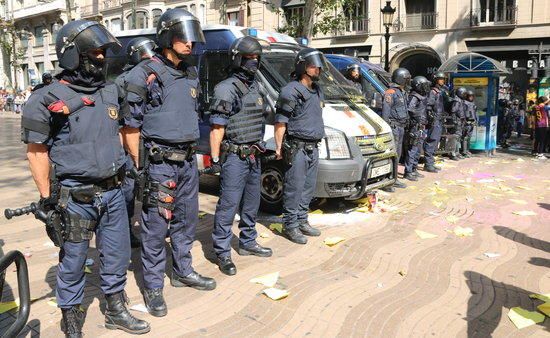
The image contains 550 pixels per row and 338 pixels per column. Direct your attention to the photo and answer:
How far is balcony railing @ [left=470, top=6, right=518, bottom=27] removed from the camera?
22.3 metres

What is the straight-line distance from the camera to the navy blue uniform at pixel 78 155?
10.3 ft

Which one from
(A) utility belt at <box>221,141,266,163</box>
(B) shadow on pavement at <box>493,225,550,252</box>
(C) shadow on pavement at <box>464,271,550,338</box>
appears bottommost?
(B) shadow on pavement at <box>493,225,550,252</box>

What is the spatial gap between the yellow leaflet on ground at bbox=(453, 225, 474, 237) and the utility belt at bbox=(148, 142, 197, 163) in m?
3.69

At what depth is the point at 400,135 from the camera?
9211mm

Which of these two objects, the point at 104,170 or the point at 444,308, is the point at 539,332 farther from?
the point at 104,170

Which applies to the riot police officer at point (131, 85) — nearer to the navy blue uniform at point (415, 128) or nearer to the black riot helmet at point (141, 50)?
the black riot helmet at point (141, 50)

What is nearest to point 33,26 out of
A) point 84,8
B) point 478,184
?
point 84,8

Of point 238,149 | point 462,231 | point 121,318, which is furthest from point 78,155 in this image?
point 462,231

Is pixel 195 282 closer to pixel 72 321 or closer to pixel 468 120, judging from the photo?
pixel 72 321

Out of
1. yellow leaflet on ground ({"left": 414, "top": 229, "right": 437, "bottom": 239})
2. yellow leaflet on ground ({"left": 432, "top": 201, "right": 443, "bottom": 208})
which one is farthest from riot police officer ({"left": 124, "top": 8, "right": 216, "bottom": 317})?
yellow leaflet on ground ({"left": 432, "top": 201, "right": 443, "bottom": 208})

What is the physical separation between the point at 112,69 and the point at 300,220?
4.75m

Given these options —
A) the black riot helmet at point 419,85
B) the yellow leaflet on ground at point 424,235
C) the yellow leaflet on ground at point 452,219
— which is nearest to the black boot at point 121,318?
the yellow leaflet on ground at point 424,235

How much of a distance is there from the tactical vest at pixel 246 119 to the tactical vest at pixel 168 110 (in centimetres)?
82

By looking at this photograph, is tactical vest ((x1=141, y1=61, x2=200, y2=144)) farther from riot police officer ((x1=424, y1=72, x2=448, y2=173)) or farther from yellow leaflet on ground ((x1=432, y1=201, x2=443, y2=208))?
riot police officer ((x1=424, y1=72, x2=448, y2=173))
